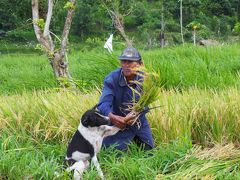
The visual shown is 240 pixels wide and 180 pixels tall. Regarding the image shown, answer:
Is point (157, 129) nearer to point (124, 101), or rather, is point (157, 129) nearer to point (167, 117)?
point (167, 117)

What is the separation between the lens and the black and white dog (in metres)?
4.17

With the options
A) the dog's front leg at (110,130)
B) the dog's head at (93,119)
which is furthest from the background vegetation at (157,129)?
the dog's head at (93,119)

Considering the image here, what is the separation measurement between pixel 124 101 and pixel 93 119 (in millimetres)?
593

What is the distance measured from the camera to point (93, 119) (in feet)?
13.6

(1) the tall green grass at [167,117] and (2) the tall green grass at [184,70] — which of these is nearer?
(1) the tall green grass at [167,117]

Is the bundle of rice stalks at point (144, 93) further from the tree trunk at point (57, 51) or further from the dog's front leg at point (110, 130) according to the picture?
the tree trunk at point (57, 51)

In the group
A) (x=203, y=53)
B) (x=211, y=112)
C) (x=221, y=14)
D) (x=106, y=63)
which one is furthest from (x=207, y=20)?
(x=211, y=112)

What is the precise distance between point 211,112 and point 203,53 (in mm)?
4134

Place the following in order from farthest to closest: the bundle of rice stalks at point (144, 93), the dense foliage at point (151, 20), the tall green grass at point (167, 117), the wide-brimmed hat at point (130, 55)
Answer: the dense foliage at point (151, 20) < the tall green grass at point (167, 117) < the wide-brimmed hat at point (130, 55) < the bundle of rice stalks at point (144, 93)

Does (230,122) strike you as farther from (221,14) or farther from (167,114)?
(221,14)

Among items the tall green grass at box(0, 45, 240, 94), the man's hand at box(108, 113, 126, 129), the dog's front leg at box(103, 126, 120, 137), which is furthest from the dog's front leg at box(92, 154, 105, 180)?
the tall green grass at box(0, 45, 240, 94)

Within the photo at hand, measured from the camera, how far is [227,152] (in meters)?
4.43

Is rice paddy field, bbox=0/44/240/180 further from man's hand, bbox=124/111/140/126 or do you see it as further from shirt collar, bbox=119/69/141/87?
shirt collar, bbox=119/69/141/87

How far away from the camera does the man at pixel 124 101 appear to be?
4434mm
